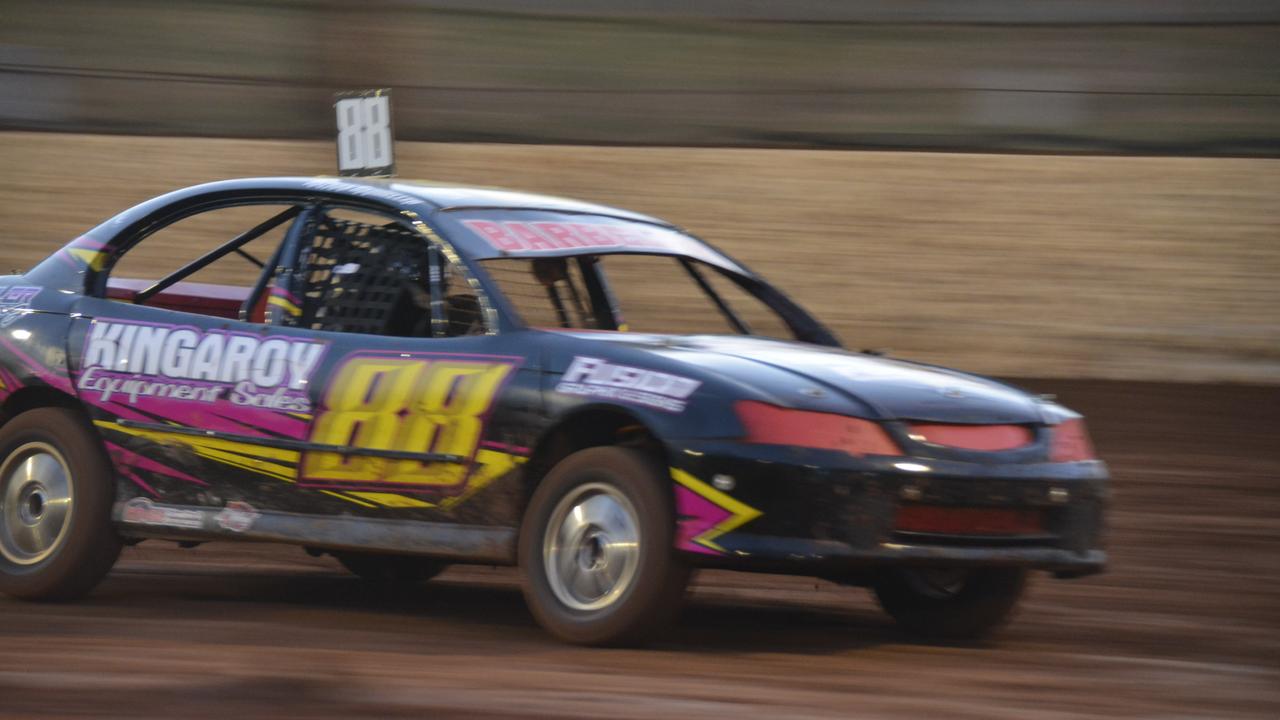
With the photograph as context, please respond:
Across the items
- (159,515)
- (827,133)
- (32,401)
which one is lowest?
(159,515)

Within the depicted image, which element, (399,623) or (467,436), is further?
(399,623)

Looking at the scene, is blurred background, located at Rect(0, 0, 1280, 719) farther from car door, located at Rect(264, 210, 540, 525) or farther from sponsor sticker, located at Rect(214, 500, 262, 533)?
car door, located at Rect(264, 210, 540, 525)

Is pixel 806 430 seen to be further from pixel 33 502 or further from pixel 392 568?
pixel 33 502

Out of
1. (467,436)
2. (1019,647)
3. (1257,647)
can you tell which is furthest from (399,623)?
(1257,647)

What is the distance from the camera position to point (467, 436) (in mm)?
6219

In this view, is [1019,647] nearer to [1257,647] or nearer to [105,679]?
[1257,647]

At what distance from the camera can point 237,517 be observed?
677 centimetres

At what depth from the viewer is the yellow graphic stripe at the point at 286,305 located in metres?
6.84

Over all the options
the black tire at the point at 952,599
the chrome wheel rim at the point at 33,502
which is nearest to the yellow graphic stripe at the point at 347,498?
the chrome wheel rim at the point at 33,502

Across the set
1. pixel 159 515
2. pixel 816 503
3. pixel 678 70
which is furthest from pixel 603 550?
pixel 678 70

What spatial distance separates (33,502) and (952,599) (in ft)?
10.9

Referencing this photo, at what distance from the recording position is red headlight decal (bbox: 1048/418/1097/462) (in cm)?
618

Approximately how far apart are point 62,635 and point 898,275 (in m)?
9.42

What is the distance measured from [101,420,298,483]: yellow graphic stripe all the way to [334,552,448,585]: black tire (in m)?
1.32
